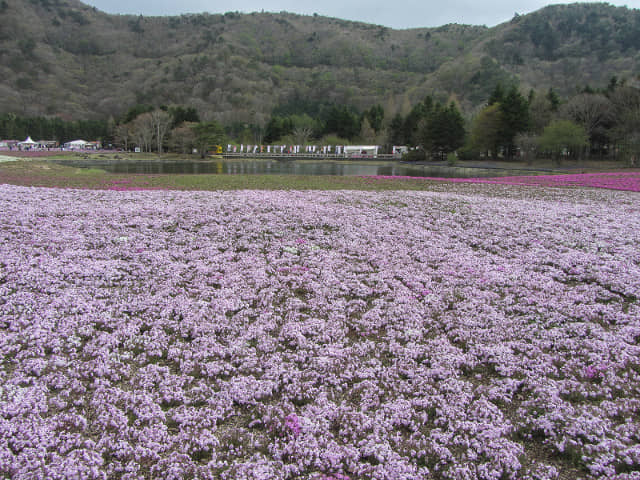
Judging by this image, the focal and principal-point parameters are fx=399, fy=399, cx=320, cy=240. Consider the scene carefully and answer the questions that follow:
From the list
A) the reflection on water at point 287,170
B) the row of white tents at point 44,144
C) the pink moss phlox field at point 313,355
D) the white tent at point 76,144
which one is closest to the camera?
the pink moss phlox field at point 313,355

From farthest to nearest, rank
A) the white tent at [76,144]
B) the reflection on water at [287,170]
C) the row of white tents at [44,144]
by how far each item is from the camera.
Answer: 1. the white tent at [76,144]
2. the row of white tents at [44,144]
3. the reflection on water at [287,170]

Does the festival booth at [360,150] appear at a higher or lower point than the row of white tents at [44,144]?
lower

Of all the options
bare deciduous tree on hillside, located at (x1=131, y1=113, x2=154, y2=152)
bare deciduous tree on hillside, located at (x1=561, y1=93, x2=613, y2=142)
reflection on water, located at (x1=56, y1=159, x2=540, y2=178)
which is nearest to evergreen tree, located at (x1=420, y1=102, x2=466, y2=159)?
bare deciduous tree on hillside, located at (x1=561, y1=93, x2=613, y2=142)

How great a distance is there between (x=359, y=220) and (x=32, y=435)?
40.8ft

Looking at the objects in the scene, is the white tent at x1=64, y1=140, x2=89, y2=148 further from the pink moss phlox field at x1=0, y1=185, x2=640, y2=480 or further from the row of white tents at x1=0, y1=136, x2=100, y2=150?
the pink moss phlox field at x1=0, y1=185, x2=640, y2=480

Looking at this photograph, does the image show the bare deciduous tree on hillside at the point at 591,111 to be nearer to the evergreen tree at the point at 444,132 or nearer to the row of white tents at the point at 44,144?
the evergreen tree at the point at 444,132

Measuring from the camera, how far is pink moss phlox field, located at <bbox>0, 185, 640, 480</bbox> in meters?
4.37

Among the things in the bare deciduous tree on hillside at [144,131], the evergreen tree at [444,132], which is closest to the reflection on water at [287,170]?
the evergreen tree at [444,132]

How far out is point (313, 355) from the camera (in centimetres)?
640

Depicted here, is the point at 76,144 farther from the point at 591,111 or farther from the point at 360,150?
the point at 591,111

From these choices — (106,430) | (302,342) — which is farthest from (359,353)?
(106,430)

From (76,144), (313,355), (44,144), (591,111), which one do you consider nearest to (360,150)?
(591,111)

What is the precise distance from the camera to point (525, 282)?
9703 mm

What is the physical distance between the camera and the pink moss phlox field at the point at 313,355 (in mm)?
4371
